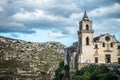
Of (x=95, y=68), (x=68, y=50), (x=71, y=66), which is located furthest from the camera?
(x=68, y=50)

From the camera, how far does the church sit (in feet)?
343

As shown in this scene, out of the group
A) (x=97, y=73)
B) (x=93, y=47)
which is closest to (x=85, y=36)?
(x=93, y=47)

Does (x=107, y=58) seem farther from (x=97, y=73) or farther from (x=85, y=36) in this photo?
(x=97, y=73)

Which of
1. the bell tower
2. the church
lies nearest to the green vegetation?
the church

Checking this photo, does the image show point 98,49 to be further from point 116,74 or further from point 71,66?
point 116,74

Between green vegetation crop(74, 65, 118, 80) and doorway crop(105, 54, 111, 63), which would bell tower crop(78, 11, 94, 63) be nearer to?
doorway crop(105, 54, 111, 63)

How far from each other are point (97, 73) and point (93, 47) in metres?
24.2

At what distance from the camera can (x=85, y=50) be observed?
104562 mm

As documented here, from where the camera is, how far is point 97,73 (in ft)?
268

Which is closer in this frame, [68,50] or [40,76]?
[68,50]

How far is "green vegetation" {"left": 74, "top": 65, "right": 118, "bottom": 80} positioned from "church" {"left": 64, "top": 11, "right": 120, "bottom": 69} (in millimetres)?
6779

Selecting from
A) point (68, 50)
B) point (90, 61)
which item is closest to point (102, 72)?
point (90, 61)

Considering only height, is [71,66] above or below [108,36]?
below

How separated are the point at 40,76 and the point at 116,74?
126088mm
